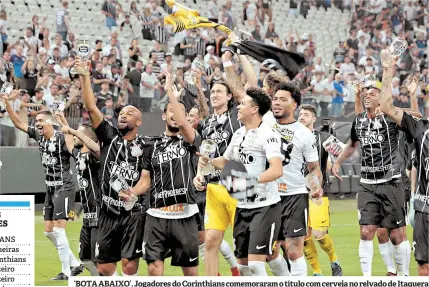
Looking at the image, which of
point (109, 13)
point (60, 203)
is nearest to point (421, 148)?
point (60, 203)

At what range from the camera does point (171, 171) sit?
10.9 m

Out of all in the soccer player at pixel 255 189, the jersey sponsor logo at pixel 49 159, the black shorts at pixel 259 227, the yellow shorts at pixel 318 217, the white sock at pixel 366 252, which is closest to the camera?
the soccer player at pixel 255 189

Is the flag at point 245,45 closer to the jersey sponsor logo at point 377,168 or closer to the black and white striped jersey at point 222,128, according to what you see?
the black and white striped jersey at point 222,128

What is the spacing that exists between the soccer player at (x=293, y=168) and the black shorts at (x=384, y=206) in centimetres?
175

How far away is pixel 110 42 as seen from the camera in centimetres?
2814

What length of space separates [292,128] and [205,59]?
16.6m

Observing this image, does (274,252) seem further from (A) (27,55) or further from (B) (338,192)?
(B) (338,192)

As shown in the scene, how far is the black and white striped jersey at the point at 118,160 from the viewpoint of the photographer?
11102mm

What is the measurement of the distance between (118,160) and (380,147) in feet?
13.8

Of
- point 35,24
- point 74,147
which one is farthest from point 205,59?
point 74,147

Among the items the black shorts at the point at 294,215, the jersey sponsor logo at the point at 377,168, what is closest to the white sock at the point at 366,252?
the jersey sponsor logo at the point at 377,168

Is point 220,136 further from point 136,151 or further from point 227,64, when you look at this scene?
point 136,151

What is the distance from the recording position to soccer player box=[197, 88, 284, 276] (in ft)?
33.8

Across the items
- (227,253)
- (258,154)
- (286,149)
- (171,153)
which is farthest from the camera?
(227,253)
